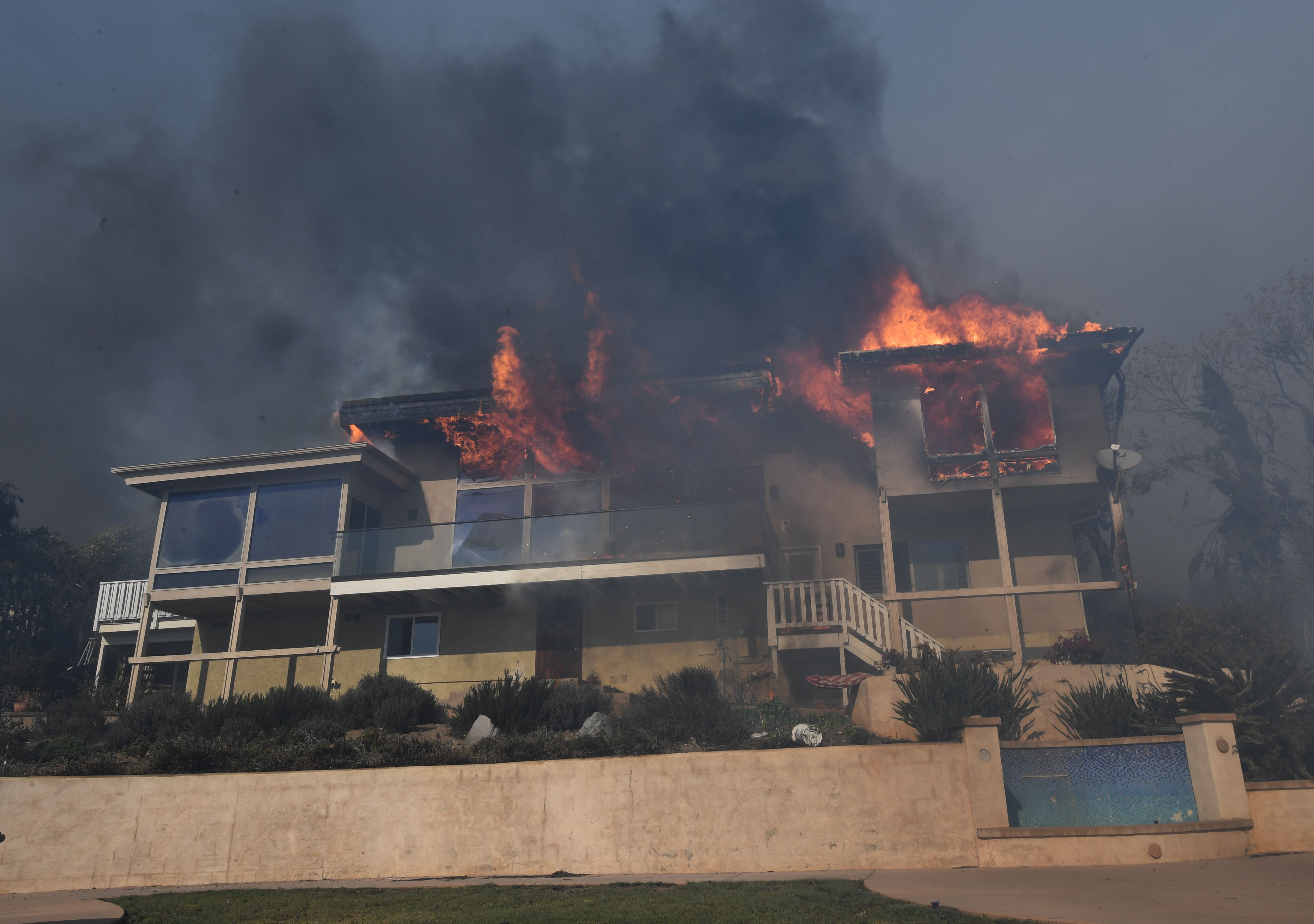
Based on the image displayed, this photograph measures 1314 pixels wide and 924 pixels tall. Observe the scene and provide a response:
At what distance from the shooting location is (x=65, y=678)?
1017 inches

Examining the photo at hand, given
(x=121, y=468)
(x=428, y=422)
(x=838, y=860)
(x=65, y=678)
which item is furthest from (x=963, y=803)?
(x=65, y=678)

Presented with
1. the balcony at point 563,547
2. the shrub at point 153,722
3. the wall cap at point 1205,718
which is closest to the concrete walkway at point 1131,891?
the wall cap at point 1205,718

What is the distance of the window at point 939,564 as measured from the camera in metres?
19.3

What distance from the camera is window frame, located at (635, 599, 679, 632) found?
19172 millimetres

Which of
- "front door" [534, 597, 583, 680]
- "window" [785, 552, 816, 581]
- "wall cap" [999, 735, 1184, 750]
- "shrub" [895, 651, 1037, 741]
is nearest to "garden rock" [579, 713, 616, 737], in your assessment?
"shrub" [895, 651, 1037, 741]

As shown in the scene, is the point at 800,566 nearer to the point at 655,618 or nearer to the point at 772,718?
the point at 655,618

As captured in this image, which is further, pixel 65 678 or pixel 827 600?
pixel 65 678

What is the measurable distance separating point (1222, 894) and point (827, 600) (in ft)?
33.8

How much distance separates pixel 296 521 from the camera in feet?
66.9

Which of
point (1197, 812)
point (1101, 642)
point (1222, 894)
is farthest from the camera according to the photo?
point (1101, 642)

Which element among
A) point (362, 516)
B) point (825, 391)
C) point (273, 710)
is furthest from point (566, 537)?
point (825, 391)

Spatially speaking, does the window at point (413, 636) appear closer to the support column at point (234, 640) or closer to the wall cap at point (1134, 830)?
the support column at point (234, 640)

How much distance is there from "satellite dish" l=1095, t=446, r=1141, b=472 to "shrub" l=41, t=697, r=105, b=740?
64.2 ft

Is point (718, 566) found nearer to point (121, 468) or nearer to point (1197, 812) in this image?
point (1197, 812)
